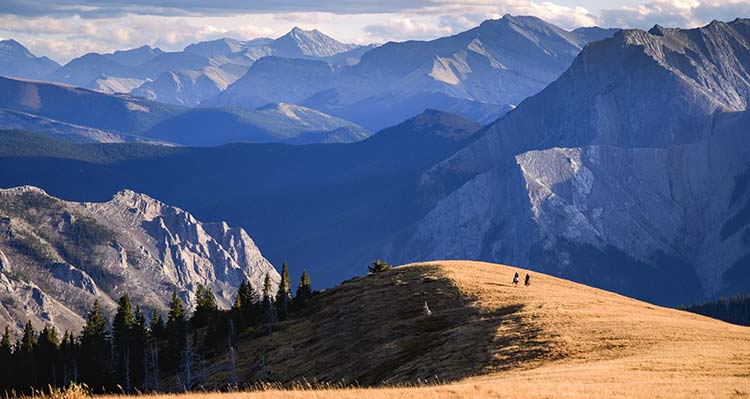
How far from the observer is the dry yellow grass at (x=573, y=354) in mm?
47188

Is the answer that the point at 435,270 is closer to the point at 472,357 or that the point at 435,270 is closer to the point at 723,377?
the point at 472,357

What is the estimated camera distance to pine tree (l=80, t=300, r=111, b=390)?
137 meters

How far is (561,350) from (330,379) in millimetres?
21143

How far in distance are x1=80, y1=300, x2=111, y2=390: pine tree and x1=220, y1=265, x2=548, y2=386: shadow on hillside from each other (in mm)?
24436

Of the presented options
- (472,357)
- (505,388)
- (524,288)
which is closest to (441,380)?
(472,357)

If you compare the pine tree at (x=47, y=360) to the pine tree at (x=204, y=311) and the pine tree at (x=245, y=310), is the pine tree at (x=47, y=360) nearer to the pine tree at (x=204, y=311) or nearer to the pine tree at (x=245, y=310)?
the pine tree at (x=204, y=311)

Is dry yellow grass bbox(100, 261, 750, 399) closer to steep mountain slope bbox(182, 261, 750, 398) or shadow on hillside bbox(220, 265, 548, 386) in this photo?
steep mountain slope bbox(182, 261, 750, 398)

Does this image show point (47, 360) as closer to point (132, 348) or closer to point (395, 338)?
point (132, 348)

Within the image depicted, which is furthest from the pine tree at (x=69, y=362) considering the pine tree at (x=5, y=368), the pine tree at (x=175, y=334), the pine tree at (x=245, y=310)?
the pine tree at (x=245, y=310)

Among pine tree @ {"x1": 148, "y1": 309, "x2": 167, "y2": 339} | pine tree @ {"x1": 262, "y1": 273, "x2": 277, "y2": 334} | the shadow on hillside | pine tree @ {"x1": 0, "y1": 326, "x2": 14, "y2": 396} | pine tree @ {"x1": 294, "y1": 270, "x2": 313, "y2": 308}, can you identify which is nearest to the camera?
the shadow on hillside

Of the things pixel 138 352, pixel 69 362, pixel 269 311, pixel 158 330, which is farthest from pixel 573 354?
pixel 158 330

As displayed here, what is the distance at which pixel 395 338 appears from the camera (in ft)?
287

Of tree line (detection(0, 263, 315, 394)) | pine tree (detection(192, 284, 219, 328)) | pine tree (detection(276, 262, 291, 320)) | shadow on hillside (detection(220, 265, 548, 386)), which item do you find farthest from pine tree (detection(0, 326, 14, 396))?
pine tree (detection(276, 262, 291, 320))

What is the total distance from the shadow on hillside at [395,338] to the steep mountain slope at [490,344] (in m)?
0.21
